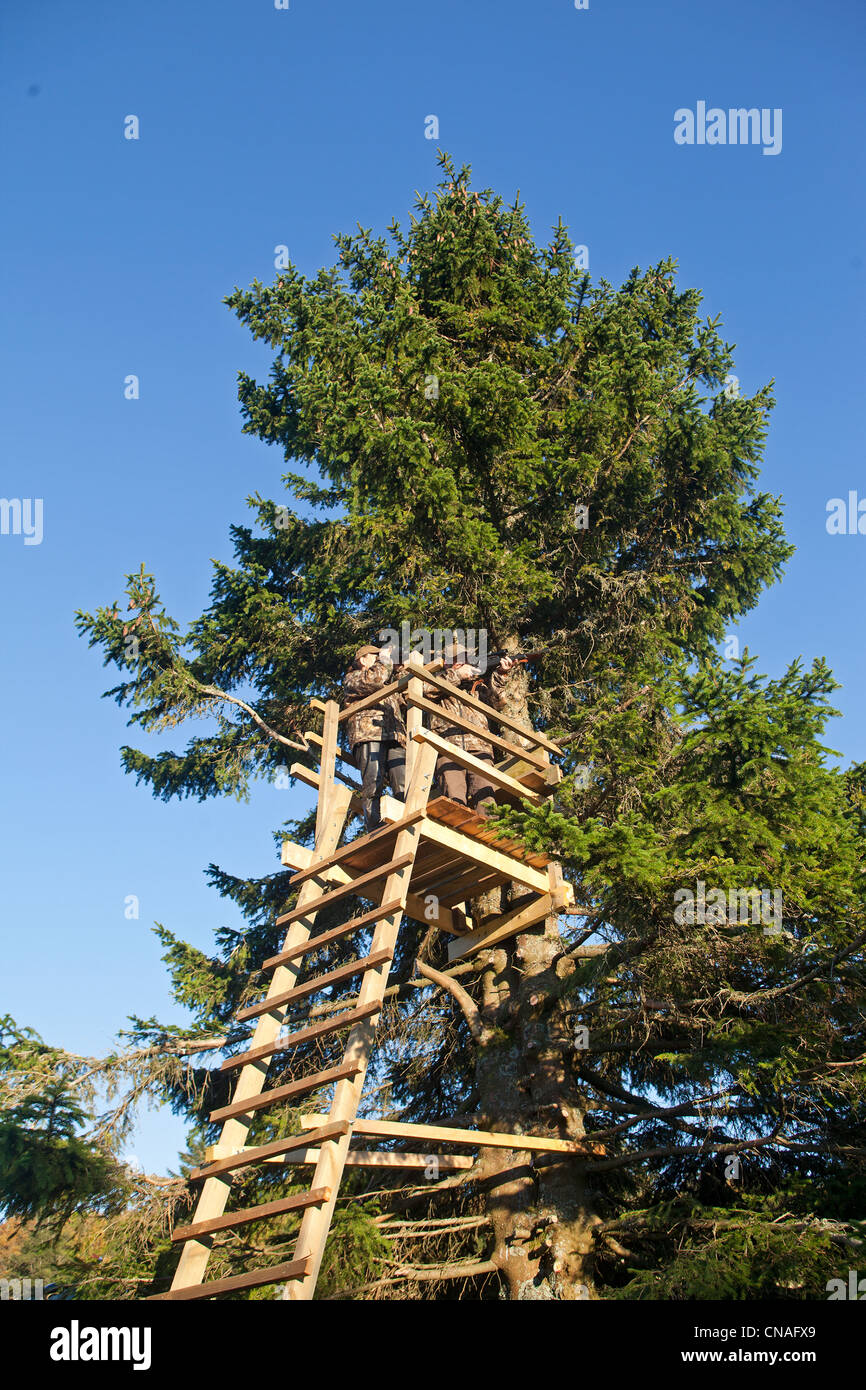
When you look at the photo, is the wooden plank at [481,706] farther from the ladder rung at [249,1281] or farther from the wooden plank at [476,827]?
the ladder rung at [249,1281]

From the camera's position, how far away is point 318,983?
6445 millimetres

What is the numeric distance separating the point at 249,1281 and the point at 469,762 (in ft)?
12.2

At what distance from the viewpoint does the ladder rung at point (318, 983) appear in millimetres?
5969

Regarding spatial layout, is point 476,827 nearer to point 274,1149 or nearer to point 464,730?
point 464,730

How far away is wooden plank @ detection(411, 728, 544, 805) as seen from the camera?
23.8ft

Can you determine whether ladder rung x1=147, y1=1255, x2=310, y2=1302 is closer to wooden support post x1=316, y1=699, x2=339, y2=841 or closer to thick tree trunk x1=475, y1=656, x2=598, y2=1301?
thick tree trunk x1=475, y1=656, x2=598, y2=1301

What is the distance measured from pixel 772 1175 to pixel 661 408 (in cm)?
752

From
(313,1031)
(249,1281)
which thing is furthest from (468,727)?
(249,1281)

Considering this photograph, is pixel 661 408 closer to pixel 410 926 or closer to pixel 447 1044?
pixel 410 926

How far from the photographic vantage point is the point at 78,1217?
8.03 metres

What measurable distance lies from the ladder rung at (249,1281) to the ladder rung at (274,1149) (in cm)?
56

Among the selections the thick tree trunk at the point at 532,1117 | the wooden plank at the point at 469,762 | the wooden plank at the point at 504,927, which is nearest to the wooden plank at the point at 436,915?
the wooden plank at the point at 504,927

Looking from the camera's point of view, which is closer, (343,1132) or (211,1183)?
(343,1132)
